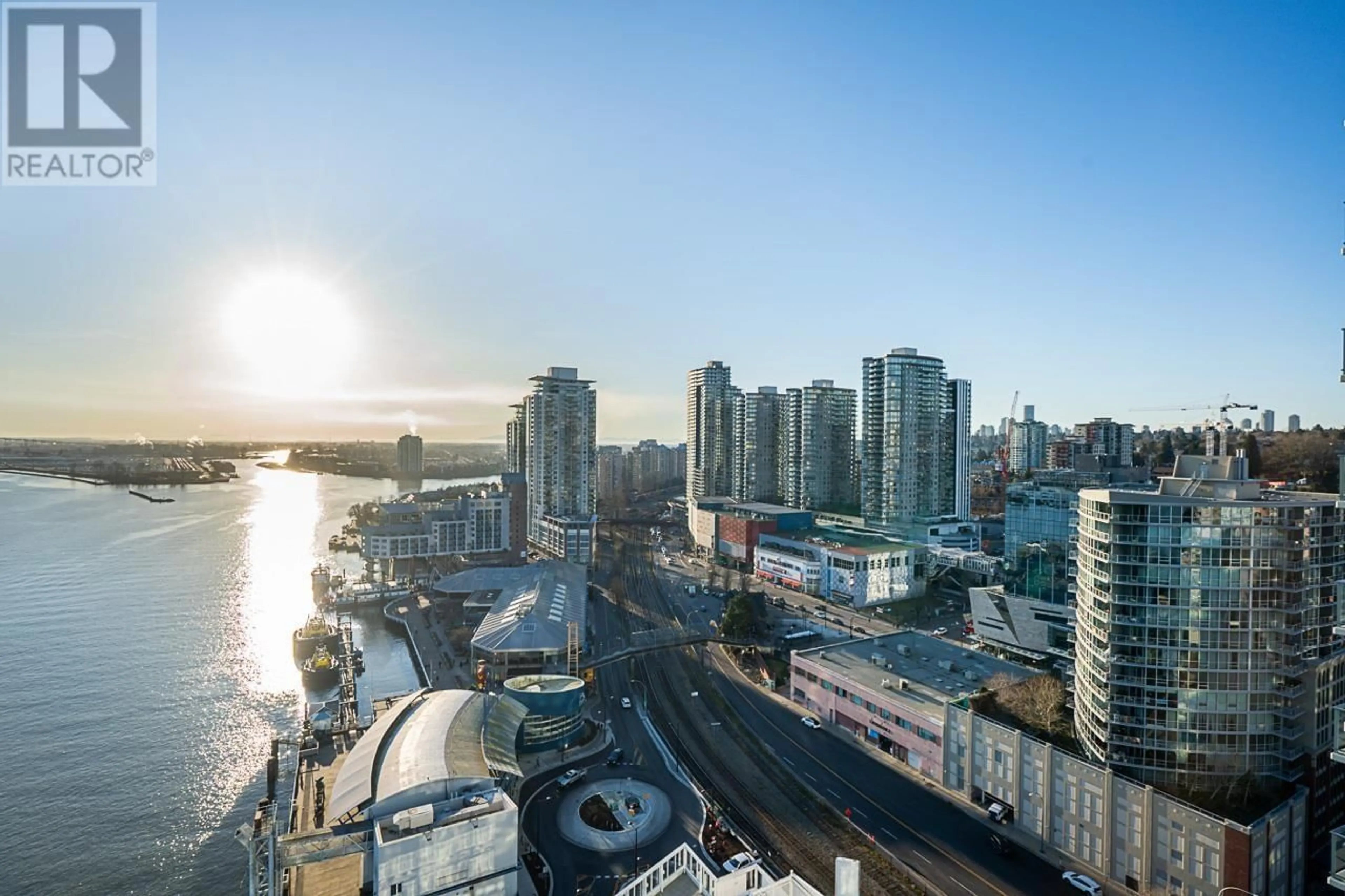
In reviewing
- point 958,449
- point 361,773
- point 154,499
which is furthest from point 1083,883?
point 154,499

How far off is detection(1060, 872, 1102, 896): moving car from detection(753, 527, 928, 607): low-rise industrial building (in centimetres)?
2156

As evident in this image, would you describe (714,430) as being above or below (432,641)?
above

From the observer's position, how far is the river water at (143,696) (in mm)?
14758

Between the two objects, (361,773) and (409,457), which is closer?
(361,773)

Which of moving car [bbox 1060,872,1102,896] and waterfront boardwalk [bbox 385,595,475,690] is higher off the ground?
moving car [bbox 1060,872,1102,896]

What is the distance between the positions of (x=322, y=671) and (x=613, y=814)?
51.6ft

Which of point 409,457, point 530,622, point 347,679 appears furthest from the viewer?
point 409,457

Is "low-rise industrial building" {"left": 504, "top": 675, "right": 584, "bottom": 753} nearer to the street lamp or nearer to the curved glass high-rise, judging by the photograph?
the street lamp

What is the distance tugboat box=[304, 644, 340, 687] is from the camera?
25016mm

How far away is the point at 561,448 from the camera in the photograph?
161 ft

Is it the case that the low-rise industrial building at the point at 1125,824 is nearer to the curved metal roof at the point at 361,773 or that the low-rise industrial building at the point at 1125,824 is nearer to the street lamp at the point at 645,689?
the street lamp at the point at 645,689

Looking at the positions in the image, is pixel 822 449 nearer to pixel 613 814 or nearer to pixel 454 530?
pixel 454 530

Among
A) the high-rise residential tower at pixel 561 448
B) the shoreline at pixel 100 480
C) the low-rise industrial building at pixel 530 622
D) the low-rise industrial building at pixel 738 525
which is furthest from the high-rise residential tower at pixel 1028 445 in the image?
the shoreline at pixel 100 480

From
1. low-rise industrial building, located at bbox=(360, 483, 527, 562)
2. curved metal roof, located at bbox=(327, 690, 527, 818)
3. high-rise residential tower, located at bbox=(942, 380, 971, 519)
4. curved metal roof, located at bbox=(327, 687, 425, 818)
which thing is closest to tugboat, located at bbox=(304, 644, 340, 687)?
curved metal roof, located at bbox=(327, 690, 527, 818)
